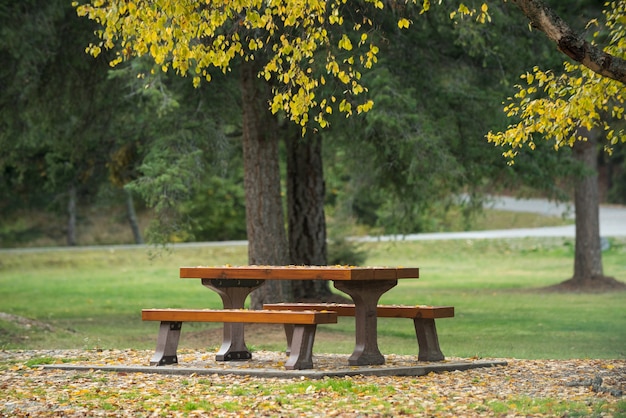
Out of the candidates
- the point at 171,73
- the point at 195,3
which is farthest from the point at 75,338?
the point at 195,3

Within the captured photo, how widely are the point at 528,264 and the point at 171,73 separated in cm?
1793

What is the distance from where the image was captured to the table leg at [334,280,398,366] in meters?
10.3

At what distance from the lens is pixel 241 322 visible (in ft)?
34.6

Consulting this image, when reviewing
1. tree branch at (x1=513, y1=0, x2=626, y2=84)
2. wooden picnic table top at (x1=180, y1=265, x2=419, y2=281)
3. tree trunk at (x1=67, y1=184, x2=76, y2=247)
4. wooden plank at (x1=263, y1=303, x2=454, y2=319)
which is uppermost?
tree branch at (x1=513, y1=0, x2=626, y2=84)

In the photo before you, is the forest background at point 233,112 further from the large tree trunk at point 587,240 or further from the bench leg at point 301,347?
the bench leg at point 301,347

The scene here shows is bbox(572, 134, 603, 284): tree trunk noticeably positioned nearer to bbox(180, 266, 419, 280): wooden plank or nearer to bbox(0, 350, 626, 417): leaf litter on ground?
bbox(0, 350, 626, 417): leaf litter on ground

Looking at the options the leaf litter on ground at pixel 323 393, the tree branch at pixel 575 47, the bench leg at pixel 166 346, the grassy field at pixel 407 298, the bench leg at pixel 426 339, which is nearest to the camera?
the leaf litter on ground at pixel 323 393

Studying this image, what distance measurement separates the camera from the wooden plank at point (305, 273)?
392 inches

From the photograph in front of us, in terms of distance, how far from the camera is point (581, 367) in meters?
10.9

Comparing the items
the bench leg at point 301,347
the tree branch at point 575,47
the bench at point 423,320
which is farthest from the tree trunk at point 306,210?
the tree branch at point 575,47

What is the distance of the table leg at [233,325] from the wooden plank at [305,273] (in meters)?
0.34

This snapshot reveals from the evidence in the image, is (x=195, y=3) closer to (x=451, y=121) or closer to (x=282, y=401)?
(x=282, y=401)

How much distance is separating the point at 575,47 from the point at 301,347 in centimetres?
352

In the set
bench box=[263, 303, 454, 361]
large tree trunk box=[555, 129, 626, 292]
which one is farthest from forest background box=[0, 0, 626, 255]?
bench box=[263, 303, 454, 361]
